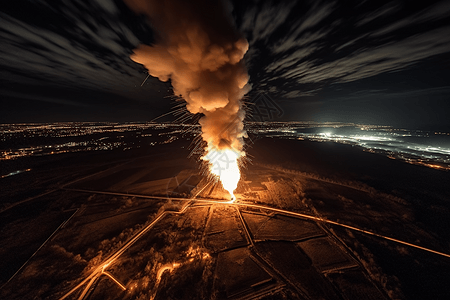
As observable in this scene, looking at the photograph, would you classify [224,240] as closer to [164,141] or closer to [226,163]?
[226,163]

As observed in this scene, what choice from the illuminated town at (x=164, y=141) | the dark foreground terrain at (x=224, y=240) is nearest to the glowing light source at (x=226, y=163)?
the dark foreground terrain at (x=224, y=240)

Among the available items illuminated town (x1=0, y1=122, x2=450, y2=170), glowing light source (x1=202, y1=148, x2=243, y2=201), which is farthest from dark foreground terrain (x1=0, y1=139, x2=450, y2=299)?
illuminated town (x1=0, y1=122, x2=450, y2=170)

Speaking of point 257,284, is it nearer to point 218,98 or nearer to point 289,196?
point 289,196

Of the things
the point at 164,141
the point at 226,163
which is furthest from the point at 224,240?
the point at 164,141

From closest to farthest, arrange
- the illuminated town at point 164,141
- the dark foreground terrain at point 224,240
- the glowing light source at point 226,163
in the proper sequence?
the dark foreground terrain at point 224,240, the glowing light source at point 226,163, the illuminated town at point 164,141

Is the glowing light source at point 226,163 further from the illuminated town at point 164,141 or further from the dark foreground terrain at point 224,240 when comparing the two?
the illuminated town at point 164,141
